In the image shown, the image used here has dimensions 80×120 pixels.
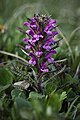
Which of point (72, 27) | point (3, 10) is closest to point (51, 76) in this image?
point (72, 27)

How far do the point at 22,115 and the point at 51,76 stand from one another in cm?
39

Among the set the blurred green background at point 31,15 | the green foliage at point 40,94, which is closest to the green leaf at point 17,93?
the green foliage at point 40,94

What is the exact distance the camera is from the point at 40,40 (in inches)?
42.4

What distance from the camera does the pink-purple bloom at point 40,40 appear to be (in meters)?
1.07

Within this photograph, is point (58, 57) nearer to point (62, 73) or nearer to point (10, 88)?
point (62, 73)

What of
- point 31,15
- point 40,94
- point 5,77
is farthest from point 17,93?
point 31,15

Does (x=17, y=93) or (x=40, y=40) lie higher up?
(x=40, y=40)

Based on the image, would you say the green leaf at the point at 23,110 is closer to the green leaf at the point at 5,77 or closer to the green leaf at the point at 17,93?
the green leaf at the point at 17,93

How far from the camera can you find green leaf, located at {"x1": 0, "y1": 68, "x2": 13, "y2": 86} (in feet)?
4.10

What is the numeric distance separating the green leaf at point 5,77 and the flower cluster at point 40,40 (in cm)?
21

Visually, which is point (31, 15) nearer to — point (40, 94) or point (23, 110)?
point (40, 94)

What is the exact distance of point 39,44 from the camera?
1.08 meters

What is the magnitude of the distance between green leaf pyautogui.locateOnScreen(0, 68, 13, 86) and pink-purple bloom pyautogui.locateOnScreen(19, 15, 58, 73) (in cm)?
21

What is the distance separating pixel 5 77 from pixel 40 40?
0.98 feet
